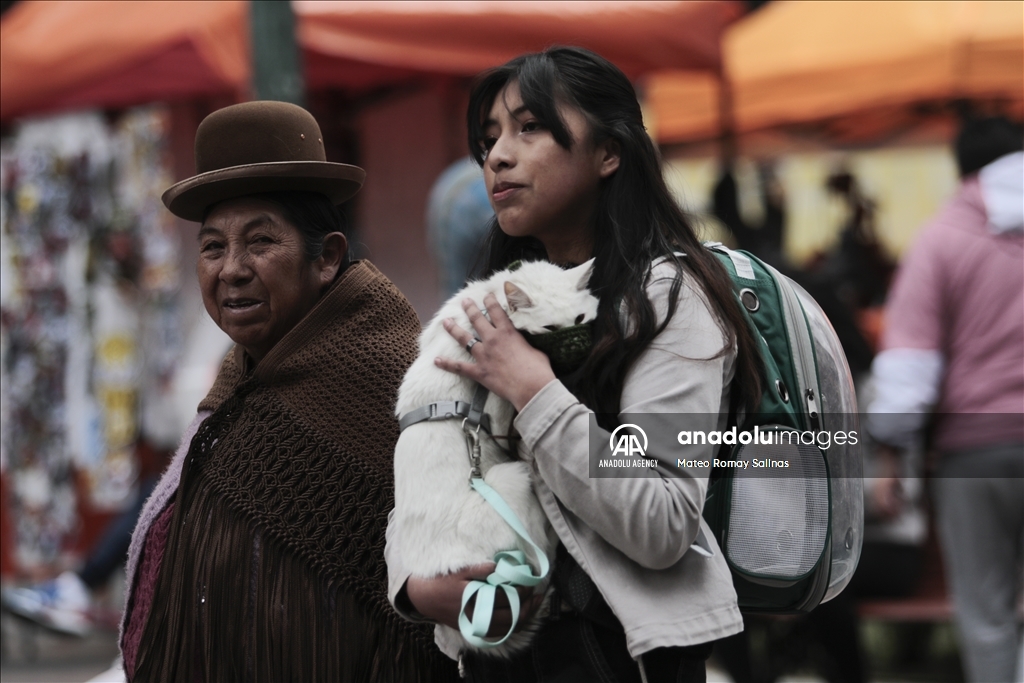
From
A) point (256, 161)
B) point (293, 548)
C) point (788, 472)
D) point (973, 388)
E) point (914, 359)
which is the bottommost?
point (973, 388)

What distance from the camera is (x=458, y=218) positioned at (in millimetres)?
4516

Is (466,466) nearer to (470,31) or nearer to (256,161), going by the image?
(256,161)

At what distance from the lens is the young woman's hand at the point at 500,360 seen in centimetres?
197

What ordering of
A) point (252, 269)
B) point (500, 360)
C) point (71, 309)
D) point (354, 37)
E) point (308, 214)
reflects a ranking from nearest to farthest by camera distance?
1. point (500, 360)
2. point (252, 269)
3. point (308, 214)
4. point (354, 37)
5. point (71, 309)

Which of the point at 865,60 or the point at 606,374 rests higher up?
the point at 865,60

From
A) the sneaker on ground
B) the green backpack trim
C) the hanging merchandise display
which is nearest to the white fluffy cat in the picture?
the green backpack trim

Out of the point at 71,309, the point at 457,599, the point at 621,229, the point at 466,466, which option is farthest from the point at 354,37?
the point at 71,309

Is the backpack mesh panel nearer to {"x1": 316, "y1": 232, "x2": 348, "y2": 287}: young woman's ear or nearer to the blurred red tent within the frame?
{"x1": 316, "y1": 232, "x2": 348, "y2": 287}: young woman's ear

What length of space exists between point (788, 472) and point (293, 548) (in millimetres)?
970

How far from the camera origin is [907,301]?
452cm

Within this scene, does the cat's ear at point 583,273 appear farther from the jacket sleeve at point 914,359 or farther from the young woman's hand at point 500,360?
the jacket sleeve at point 914,359

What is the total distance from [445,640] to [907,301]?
291cm

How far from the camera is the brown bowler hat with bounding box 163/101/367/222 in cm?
259

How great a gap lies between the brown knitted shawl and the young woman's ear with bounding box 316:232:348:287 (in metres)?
0.14
